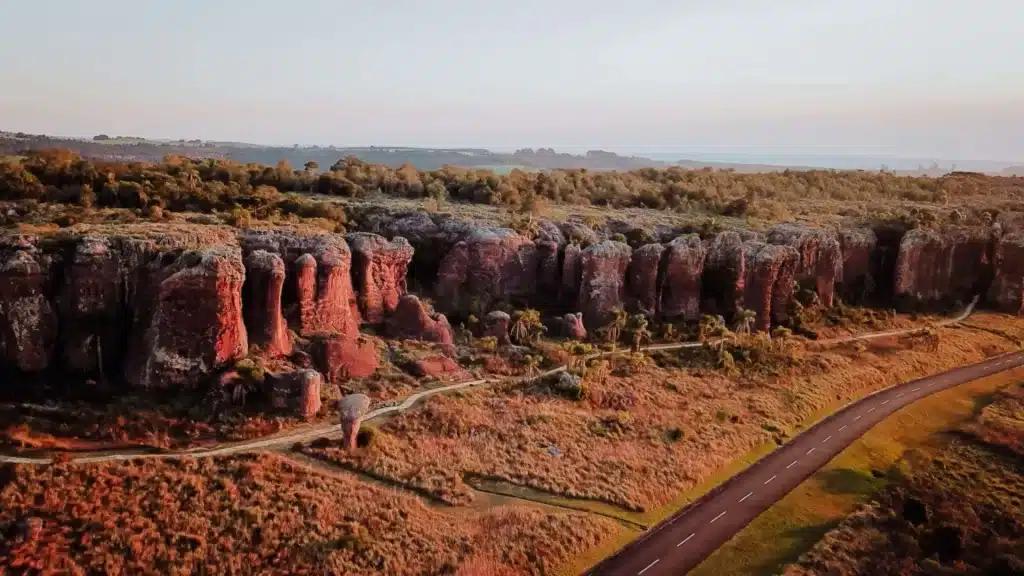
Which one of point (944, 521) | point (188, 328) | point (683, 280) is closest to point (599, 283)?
point (683, 280)

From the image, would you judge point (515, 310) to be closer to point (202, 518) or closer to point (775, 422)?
point (775, 422)

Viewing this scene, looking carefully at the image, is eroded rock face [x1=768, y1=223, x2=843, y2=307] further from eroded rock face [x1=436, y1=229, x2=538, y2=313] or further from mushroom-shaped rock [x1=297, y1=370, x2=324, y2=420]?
mushroom-shaped rock [x1=297, y1=370, x2=324, y2=420]

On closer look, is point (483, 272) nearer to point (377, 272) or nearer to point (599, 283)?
point (599, 283)

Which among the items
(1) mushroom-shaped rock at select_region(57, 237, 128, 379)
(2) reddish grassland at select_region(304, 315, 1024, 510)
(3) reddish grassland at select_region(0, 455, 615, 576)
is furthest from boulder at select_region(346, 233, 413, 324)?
(3) reddish grassland at select_region(0, 455, 615, 576)

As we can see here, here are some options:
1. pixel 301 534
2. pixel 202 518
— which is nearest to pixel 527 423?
pixel 301 534

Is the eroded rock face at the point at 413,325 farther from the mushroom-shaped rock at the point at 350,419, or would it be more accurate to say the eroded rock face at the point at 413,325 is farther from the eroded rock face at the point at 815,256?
the eroded rock face at the point at 815,256

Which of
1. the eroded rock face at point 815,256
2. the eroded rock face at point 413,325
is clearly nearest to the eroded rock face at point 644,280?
the eroded rock face at point 815,256
